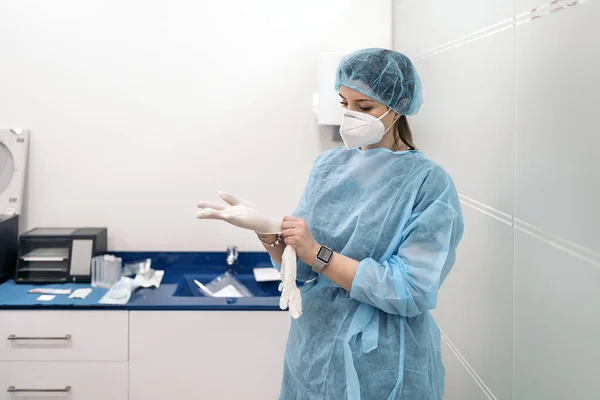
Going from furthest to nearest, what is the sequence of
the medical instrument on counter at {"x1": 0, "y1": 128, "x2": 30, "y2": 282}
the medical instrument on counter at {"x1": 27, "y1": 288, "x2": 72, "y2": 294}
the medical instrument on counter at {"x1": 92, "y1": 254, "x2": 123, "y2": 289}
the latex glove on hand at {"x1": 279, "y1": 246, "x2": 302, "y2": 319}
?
the medical instrument on counter at {"x1": 0, "y1": 128, "x2": 30, "y2": 282} → the medical instrument on counter at {"x1": 92, "y1": 254, "x2": 123, "y2": 289} → the medical instrument on counter at {"x1": 27, "y1": 288, "x2": 72, "y2": 294} → the latex glove on hand at {"x1": 279, "y1": 246, "x2": 302, "y2": 319}

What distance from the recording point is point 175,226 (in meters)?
2.49

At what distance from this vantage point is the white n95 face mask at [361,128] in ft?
4.21

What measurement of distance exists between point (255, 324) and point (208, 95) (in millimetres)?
1067

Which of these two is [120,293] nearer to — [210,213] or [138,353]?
[138,353]

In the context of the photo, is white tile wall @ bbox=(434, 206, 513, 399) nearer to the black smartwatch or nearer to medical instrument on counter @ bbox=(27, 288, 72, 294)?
the black smartwatch

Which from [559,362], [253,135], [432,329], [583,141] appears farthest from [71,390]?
[583,141]

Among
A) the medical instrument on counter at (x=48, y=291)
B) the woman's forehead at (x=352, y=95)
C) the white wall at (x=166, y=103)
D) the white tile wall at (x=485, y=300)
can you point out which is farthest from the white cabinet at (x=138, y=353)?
the woman's forehead at (x=352, y=95)

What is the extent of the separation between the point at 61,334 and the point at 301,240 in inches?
50.6

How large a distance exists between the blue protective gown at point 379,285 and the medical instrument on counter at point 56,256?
1.25 metres

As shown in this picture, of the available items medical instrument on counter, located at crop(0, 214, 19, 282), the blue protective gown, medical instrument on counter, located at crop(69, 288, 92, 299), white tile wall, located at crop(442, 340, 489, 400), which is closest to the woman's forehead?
the blue protective gown

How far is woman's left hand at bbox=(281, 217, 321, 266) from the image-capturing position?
3.99ft

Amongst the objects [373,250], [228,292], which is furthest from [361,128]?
[228,292]

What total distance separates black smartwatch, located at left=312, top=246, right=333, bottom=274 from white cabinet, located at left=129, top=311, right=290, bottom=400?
2.93 ft

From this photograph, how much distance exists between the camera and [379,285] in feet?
3.80
